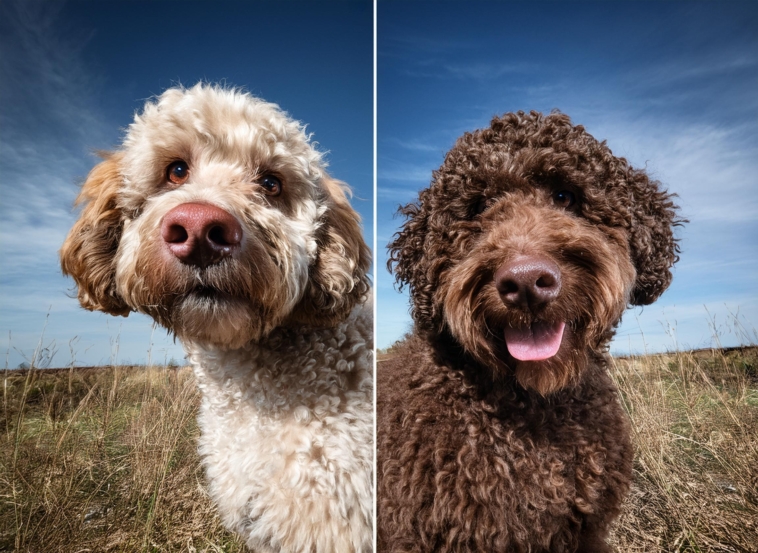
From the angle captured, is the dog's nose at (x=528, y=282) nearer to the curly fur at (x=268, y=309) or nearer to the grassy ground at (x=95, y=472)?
the curly fur at (x=268, y=309)

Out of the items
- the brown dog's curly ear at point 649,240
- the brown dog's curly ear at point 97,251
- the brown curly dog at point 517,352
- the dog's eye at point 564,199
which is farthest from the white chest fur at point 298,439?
the brown dog's curly ear at point 649,240

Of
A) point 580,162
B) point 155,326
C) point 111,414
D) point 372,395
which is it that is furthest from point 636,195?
point 111,414

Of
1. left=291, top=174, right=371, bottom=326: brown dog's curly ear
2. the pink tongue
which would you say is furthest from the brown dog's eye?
the pink tongue

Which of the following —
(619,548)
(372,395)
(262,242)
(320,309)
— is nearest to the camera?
(262,242)

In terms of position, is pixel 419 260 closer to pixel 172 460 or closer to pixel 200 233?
pixel 200 233

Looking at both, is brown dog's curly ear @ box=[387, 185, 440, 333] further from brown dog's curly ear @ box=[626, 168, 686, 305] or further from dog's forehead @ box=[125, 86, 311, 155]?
brown dog's curly ear @ box=[626, 168, 686, 305]

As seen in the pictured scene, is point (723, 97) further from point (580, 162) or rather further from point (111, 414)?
point (111, 414)
